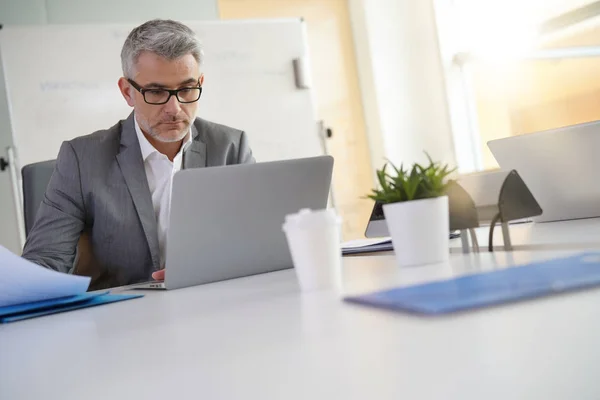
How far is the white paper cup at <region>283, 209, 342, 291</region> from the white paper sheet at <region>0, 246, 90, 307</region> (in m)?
0.43

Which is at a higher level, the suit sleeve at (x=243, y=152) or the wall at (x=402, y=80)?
the wall at (x=402, y=80)

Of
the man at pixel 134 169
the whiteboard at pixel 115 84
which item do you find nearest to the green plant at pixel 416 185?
the man at pixel 134 169

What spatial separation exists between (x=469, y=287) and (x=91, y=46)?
3166 millimetres

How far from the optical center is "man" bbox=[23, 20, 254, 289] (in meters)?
1.82

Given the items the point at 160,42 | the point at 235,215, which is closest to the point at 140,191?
the point at 160,42

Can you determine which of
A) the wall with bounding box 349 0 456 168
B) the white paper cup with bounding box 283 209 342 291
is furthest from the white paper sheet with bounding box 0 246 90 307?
the wall with bounding box 349 0 456 168

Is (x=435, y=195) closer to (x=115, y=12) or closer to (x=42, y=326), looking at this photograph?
(x=42, y=326)

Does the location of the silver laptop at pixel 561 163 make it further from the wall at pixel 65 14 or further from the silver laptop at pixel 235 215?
the wall at pixel 65 14

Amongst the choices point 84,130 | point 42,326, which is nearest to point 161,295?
point 42,326

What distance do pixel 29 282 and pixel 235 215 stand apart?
1.21ft

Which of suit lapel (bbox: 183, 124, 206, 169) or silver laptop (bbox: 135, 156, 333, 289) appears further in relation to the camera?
suit lapel (bbox: 183, 124, 206, 169)

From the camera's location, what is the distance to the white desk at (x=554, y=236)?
3.13 ft

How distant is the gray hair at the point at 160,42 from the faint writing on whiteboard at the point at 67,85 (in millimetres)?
1502

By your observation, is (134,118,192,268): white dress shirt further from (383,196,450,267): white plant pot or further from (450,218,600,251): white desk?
(383,196,450,267): white plant pot
